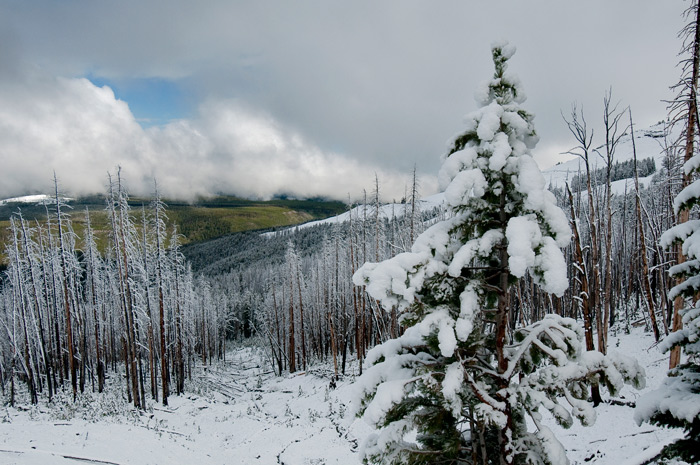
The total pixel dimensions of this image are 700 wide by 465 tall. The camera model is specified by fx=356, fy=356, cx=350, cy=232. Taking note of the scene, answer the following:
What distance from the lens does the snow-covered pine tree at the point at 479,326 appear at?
3.50m

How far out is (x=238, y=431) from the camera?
17.0 metres

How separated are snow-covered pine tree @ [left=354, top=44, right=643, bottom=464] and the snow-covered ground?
157 inches

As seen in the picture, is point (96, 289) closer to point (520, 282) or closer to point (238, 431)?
point (238, 431)

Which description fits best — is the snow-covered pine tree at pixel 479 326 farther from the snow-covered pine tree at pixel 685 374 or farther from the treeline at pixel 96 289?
the treeline at pixel 96 289

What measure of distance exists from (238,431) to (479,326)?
16.8 metres

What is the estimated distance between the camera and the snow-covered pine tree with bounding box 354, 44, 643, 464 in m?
3.50

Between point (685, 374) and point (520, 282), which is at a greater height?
point (685, 374)

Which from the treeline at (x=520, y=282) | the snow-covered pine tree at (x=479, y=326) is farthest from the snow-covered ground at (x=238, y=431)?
the snow-covered pine tree at (x=479, y=326)

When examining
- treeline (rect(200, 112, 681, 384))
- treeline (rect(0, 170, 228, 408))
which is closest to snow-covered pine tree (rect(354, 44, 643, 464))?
treeline (rect(200, 112, 681, 384))

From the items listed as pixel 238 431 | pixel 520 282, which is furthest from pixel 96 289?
pixel 520 282

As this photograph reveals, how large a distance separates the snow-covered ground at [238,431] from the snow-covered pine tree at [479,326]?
399cm

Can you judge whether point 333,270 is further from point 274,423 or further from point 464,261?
point 464,261

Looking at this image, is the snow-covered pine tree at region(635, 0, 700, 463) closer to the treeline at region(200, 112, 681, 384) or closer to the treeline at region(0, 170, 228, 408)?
the treeline at region(200, 112, 681, 384)

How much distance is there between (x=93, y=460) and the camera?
34.3 feet
